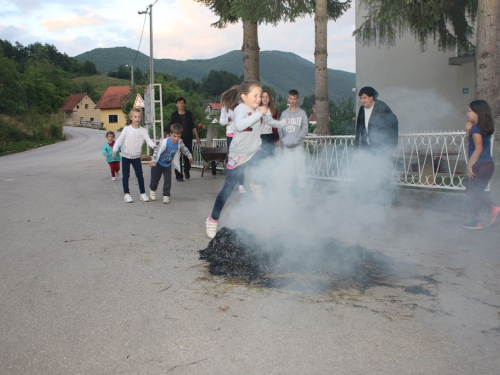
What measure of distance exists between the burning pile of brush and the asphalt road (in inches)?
6.9

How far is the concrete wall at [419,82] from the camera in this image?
17969mm

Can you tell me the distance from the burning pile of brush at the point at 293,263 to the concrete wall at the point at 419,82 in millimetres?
12642

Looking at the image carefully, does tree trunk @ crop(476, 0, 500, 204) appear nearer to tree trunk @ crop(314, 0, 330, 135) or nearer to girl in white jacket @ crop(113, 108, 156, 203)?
tree trunk @ crop(314, 0, 330, 135)

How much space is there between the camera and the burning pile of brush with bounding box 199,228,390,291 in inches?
166

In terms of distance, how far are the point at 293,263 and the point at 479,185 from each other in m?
3.33

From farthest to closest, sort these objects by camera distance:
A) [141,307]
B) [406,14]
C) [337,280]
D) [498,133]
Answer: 1. [406,14]
2. [498,133]
3. [337,280]
4. [141,307]

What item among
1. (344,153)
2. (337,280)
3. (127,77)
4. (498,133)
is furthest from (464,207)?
(127,77)

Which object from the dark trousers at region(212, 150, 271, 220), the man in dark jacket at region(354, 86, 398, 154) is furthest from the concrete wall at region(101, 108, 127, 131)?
the dark trousers at region(212, 150, 271, 220)

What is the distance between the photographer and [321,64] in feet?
41.7

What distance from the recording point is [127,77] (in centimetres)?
15050

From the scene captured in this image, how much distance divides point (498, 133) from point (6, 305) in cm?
688

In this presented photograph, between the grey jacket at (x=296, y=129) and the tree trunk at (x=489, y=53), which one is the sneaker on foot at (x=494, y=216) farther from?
the grey jacket at (x=296, y=129)

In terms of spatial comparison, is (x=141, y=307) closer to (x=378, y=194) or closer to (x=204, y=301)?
(x=204, y=301)

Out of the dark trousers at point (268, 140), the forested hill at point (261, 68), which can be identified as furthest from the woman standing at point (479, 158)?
the forested hill at point (261, 68)
